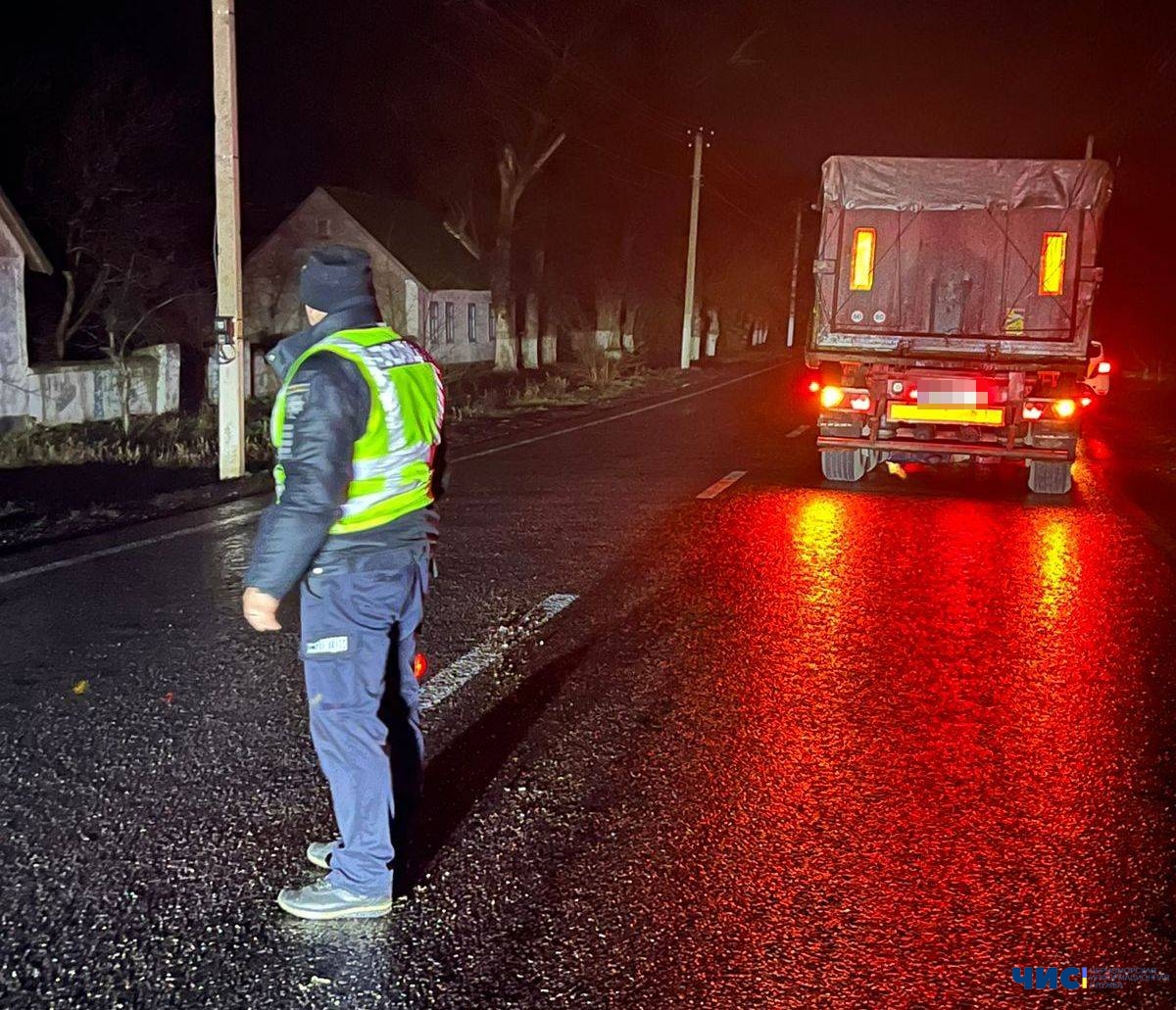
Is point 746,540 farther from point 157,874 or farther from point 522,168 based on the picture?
point 522,168

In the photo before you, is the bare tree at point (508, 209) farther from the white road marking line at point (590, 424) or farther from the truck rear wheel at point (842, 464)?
the truck rear wheel at point (842, 464)

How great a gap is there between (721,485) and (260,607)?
29.3ft

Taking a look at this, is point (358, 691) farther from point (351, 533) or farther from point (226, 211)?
point (226, 211)

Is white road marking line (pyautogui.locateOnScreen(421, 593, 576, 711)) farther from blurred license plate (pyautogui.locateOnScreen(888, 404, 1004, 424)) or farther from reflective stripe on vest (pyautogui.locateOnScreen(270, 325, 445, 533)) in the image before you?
blurred license plate (pyautogui.locateOnScreen(888, 404, 1004, 424))

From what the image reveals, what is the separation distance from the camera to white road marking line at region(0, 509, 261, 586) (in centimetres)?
772

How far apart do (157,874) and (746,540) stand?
6.00m

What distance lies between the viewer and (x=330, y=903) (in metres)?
3.53

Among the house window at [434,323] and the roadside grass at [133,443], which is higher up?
the house window at [434,323]

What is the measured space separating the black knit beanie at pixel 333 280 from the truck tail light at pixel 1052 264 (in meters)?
9.78

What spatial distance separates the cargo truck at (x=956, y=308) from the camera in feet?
37.9

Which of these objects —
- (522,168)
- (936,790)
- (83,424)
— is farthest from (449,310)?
(936,790)

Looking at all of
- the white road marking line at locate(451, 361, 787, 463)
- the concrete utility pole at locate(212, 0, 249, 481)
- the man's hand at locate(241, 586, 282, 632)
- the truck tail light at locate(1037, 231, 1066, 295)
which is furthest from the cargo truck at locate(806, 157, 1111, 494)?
the man's hand at locate(241, 586, 282, 632)

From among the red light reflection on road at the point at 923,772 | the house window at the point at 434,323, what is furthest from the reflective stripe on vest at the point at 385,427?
the house window at the point at 434,323

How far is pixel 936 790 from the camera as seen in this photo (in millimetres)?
4562
